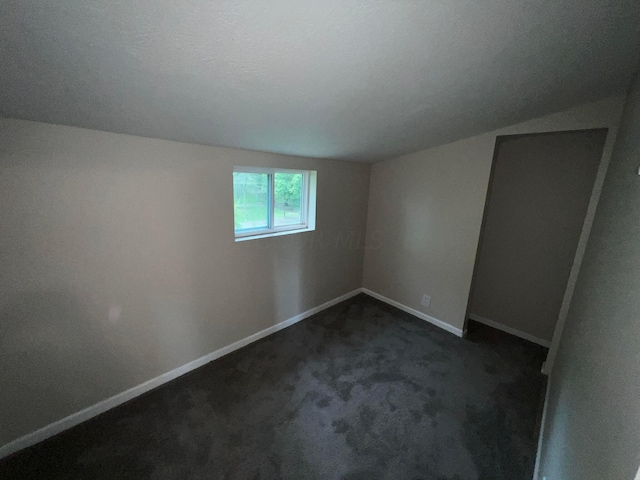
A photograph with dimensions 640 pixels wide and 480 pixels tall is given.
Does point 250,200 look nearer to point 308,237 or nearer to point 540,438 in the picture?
point 308,237

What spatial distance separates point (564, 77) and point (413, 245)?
5.89ft

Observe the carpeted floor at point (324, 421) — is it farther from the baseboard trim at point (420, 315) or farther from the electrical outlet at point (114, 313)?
the electrical outlet at point (114, 313)

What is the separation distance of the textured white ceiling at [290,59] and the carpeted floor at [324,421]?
5.55 feet

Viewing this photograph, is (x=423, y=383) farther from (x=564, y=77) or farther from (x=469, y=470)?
(x=564, y=77)

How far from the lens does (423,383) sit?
1960 mm

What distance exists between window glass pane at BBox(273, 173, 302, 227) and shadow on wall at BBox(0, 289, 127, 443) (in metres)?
1.50

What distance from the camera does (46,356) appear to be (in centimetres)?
140

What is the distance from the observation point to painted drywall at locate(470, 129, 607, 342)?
2.17 meters

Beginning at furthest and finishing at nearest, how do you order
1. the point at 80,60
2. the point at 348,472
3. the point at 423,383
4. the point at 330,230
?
the point at 330,230
the point at 423,383
the point at 348,472
the point at 80,60

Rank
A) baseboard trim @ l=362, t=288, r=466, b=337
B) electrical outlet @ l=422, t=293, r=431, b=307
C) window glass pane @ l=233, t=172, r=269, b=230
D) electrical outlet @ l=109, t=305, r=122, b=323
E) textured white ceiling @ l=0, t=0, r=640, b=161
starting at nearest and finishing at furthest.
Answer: textured white ceiling @ l=0, t=0, r=640, b=161 → electrical outlet @ l=109, t=305, r=122, b=323 → window glass pane @ l=233, t=172, r=269, b=230 → baseboard trim @ l=362, t=288, r=466, b=337 → electrical outlet @ l=422, t=293, r=431, b=307

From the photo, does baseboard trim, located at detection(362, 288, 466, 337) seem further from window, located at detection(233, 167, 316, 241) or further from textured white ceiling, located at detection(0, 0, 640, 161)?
textured white ceiling, located at detection(0, 0, 640, 161)

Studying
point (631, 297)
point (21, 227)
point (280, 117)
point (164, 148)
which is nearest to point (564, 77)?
point (631, 297)

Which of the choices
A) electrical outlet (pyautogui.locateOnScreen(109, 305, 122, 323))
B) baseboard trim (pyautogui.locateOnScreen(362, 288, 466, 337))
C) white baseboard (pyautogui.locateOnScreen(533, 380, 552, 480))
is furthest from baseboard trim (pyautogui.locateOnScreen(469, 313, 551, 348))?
electrical outlet (pyautogui.locateOnScreen(109, 305, 122, 323))

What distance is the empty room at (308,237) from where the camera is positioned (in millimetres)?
784
